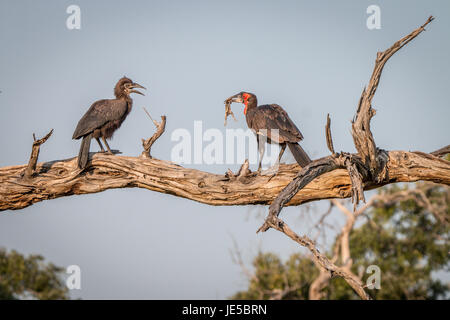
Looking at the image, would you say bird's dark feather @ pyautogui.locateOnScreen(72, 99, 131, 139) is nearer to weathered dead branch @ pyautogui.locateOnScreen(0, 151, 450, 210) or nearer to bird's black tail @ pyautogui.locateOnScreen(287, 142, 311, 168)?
weathered dead branch @ pyautogui.locateOnScreen(0, 151, 450, 210)

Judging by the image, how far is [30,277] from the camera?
21.5m

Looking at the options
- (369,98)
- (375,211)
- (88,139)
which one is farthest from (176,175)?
(375,211)

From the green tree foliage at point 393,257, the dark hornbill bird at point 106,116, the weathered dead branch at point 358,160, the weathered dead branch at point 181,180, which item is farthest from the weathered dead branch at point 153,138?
the green tree foliage at point 393,257

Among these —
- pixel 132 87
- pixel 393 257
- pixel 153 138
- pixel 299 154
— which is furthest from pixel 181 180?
pixel 393 257

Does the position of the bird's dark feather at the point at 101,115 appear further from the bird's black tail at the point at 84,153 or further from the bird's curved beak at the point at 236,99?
the bird's curved beak at the point at 236,99

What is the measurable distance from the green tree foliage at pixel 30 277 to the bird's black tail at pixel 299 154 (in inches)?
639

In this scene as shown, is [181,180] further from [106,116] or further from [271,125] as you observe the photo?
[106,116]

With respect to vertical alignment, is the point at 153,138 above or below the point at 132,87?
below

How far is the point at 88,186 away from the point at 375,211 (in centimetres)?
1628

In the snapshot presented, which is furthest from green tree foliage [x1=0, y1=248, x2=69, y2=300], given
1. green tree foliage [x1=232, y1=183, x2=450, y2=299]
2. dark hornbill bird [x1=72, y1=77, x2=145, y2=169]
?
dark hornbill bird [x1=72, y1=77, x2=145, y2=169]

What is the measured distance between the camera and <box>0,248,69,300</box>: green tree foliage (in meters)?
20.9

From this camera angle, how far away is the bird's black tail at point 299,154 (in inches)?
262

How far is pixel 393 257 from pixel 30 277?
14114mm

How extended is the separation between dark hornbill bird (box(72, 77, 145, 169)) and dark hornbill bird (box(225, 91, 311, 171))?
162 centimetres
